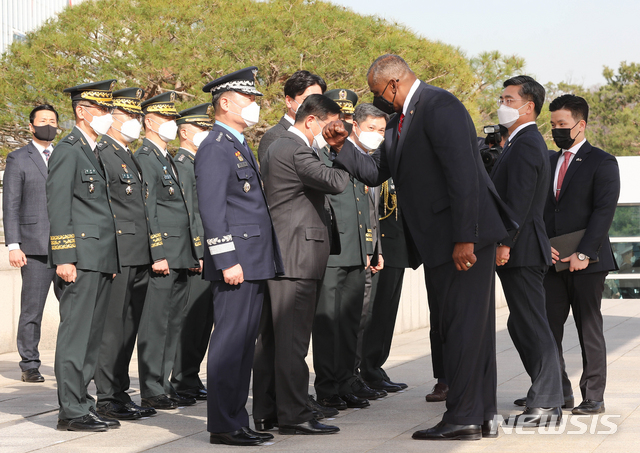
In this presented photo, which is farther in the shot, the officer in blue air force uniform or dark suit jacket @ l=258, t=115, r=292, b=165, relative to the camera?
dark suit jacket @ l=258, t=115, r=292, b=165

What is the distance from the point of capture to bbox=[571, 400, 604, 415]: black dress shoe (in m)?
5.52

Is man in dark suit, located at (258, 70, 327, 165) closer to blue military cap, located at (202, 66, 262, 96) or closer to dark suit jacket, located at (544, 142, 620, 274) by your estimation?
blue military cap, located at (202, 66, 262, 96)

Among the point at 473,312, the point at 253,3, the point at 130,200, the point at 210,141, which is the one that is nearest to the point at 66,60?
the point at 253,3

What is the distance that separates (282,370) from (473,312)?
114 cm

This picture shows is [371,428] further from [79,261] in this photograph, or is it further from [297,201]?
[79,261]

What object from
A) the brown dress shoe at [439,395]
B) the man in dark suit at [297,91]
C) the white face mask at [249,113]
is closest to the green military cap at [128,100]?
the man in dark suit at [297,91]

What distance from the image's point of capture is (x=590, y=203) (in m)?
5.83

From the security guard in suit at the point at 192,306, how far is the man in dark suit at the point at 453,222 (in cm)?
214

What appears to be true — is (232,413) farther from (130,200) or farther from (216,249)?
(130,200)

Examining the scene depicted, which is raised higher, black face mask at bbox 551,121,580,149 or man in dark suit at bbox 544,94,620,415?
black face mask at bbox 551,121,580,149

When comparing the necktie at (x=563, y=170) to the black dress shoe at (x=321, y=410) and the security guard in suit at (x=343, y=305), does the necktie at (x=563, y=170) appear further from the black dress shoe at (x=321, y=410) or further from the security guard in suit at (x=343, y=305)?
the black dress shoe at (x=321, y=410)

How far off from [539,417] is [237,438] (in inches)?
70.8

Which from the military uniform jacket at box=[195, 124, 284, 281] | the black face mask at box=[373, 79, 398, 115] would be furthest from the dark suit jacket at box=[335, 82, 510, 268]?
the military uniform jacket at box=[195, 124, 284, 281]

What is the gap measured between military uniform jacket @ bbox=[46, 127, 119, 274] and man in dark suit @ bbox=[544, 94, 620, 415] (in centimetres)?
288
